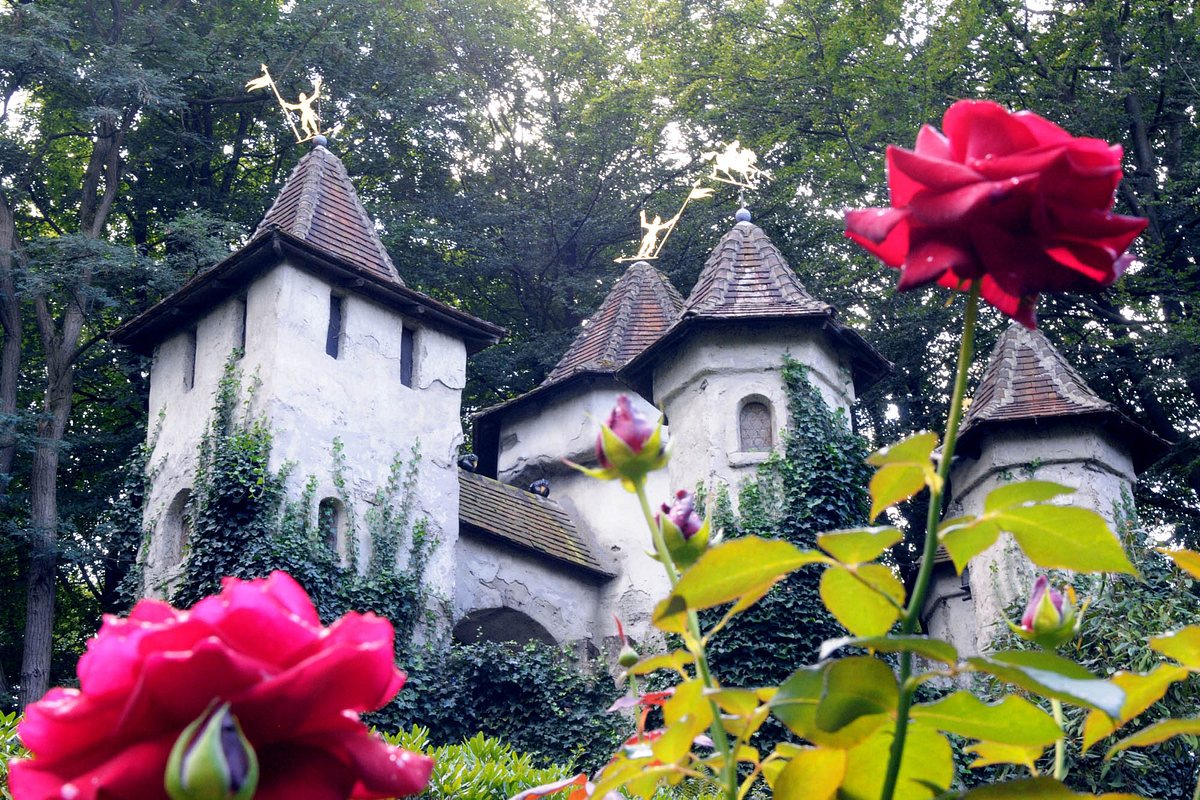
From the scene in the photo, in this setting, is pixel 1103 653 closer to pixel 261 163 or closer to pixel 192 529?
pixel 192 529

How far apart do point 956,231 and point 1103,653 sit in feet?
35.4

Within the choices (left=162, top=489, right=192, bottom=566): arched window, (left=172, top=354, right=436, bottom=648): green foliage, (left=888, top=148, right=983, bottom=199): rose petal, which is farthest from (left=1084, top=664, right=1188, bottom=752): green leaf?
(left=162, top=489, right=192, bottom=566): arched window

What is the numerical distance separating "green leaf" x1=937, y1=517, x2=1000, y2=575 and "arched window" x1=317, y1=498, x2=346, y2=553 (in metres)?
13.1

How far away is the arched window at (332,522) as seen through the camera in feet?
45.2

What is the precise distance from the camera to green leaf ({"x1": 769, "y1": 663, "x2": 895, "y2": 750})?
984 millimetres

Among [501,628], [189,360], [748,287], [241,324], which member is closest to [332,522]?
[241,324]

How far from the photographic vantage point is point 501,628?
54.2ft

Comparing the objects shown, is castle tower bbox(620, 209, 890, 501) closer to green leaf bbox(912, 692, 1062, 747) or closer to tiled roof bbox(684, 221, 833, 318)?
tiled roof bbox(684, 221, 833, 318)

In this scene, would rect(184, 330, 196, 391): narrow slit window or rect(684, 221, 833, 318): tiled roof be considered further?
rect(184, 330, 196, 391): narrow slit window

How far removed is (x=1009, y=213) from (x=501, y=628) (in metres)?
16.0

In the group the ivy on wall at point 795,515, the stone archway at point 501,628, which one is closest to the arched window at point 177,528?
the stone archway at point 501,628

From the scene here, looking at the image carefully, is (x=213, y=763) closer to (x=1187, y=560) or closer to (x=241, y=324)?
(x=1187, y=560)

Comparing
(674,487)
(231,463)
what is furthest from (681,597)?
(674,487)

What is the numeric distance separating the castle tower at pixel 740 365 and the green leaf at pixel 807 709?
13160 millimetres
